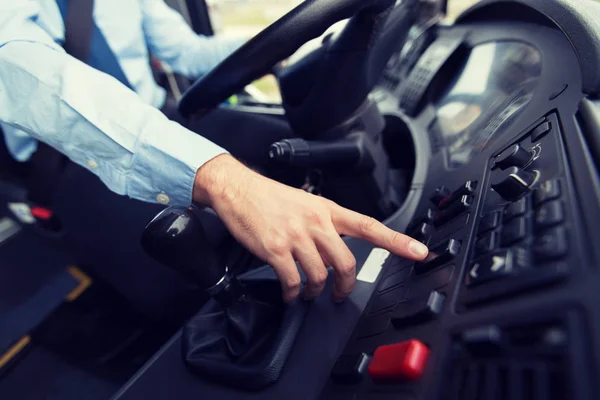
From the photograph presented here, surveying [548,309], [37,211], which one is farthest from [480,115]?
[37,211]

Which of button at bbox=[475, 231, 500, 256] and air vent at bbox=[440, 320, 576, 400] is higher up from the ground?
button at bbox=[475, 231, 500, 256]

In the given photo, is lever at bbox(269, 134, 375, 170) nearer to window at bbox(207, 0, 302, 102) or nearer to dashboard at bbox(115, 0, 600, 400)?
dashboard at bbox(115, 0, 600, 400)

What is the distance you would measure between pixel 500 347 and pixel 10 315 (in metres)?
1.22

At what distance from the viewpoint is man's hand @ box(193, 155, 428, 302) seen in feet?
1.74

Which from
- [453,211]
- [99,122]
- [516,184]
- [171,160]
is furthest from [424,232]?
[99,122]

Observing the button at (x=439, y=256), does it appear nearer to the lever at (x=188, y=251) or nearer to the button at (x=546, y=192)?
the button at (x=546, y=192)

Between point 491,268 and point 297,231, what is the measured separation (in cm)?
22

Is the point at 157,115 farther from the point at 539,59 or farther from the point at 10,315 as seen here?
the point at 10,315

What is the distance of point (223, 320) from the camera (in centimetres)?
62

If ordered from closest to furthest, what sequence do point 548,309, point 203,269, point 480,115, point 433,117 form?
point 548,309
point 203,269
point 480,115
point 433,117

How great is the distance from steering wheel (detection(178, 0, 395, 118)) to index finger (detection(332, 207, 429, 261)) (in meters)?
0.25

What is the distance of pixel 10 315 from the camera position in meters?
1.12

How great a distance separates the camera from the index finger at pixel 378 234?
519 millimetres

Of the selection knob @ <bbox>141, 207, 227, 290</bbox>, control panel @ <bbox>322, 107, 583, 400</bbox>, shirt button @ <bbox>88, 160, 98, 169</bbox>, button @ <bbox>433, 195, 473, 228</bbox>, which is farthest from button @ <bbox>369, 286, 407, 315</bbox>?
shirt button @ <bbox>88, 160, 98, 169</bbox>
